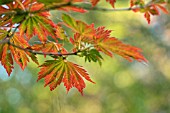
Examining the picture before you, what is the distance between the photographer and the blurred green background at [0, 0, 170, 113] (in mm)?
3168

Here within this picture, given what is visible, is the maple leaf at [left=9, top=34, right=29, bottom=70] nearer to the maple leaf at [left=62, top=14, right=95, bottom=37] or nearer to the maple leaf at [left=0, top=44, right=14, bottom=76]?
the maple leaf at [left=0, top=44, right=14, bottom=76]

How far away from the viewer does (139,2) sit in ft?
2.09

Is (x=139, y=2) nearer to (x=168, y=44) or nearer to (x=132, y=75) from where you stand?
(x=132, y=75)

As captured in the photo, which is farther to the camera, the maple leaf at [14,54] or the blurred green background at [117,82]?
the blurred green background at [117,82]

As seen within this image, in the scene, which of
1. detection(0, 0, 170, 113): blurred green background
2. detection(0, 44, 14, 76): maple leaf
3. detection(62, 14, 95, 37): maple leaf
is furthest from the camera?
detection(0, 0, 170, 113): blurred green background

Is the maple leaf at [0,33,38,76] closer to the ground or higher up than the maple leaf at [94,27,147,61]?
closer to the ground

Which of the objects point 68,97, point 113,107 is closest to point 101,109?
point 113,107

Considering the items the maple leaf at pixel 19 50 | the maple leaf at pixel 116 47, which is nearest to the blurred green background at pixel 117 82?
the maple leaf at pixel 19 50

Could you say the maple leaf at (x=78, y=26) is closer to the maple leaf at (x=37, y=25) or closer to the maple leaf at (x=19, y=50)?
the maple leaf at (x=37, y=25)

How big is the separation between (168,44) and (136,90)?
25.7 inches

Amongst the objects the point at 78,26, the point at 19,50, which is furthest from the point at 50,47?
the point at 78,26

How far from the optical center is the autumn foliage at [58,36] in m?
0.54

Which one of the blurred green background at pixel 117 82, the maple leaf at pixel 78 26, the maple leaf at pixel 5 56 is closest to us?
the maple leaf at pixel 78 26

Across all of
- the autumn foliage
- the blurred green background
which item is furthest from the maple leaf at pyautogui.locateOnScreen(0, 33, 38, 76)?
the blurred green background
